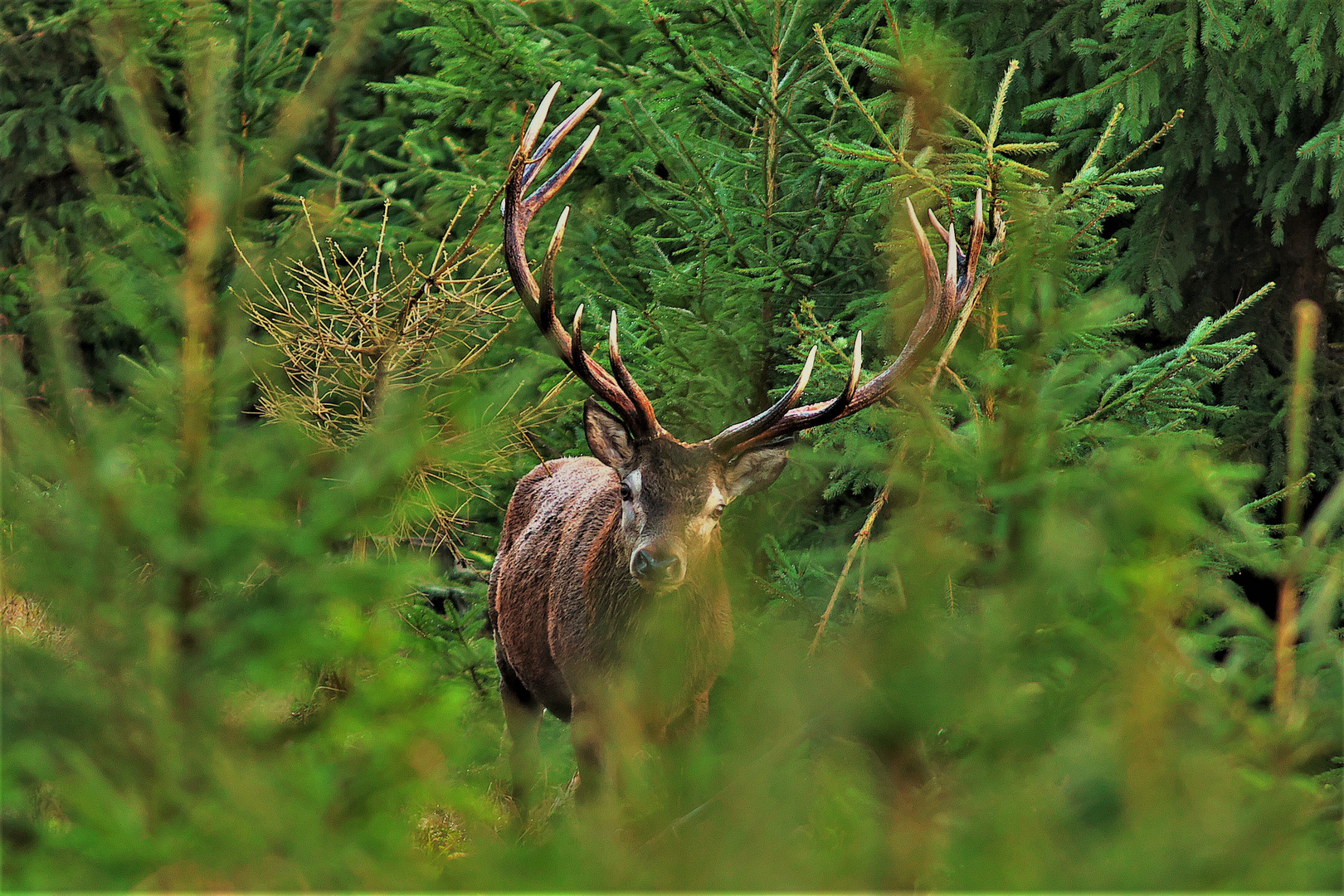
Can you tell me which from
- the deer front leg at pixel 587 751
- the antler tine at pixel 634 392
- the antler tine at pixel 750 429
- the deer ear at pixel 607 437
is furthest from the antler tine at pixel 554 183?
the deer front leg at pixel 587 751

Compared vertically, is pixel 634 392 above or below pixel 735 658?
below

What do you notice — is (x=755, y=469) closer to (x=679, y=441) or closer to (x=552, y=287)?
(x=679, y=441)

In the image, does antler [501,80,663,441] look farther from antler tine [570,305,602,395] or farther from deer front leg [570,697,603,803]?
deer front leg [570,697,603,803]

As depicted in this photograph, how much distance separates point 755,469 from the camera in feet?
14.2

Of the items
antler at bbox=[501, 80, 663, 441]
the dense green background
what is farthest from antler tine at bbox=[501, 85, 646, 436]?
the dense green background

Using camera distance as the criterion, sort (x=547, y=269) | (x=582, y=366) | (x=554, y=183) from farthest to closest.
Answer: (x=554, y=183), (x=582, y=366), (x=547, y=269)

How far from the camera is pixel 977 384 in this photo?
4328mm

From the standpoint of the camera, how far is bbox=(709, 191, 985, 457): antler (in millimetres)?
3979

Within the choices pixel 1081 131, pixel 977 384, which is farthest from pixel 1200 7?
pixel 977 384

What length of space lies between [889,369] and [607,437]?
1.15 meters

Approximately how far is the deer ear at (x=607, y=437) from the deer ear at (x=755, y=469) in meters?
0.41

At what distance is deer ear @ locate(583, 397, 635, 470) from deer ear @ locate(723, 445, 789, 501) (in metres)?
0.41

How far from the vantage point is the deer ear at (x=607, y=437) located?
430 cm

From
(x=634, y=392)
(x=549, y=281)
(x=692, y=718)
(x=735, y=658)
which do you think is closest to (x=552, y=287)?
(x=549, y=281)
